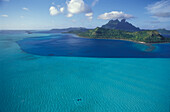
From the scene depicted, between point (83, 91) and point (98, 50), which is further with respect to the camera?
point (98, 50)

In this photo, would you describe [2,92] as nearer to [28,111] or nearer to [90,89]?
[28,111]

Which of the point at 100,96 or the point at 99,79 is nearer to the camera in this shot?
the point at 100,96

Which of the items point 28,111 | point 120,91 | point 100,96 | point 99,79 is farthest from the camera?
point 99,79

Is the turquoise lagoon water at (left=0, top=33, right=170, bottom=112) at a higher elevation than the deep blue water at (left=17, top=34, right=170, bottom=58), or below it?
below

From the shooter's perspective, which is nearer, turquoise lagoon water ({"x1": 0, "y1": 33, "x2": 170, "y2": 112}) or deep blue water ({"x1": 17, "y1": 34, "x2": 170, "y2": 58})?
turquoise lagoon water ({"x1": 0, "y1": 33, "x2": 170, "y2": 112})

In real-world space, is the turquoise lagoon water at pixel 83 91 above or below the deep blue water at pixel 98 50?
below

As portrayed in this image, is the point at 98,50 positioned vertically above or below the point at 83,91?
above

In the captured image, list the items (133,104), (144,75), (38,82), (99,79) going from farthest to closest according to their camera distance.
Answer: (144,75), (99,79), (38,82), (133,104)

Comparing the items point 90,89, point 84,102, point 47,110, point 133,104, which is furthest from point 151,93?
point 47,110

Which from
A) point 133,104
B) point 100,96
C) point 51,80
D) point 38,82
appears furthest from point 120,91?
Answer: point 38,82

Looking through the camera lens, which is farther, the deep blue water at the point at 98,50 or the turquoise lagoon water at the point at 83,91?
the deep blue water at the point at 98,50
